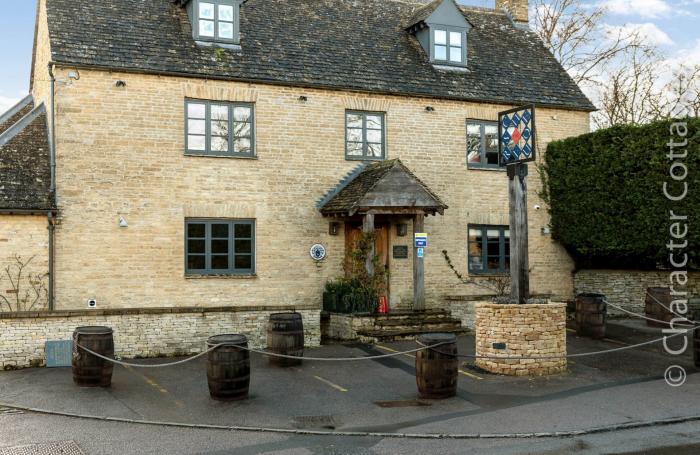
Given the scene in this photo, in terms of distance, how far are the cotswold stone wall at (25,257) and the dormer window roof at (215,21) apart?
6228 mm

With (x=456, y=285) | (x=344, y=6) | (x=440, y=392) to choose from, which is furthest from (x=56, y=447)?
(x=344, y=6)

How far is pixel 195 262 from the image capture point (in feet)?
57.4

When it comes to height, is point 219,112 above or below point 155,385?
above

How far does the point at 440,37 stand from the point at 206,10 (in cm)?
683

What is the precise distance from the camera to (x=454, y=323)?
18.0 m

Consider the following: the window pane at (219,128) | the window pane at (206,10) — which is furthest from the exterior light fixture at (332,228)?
the window pane at (206,10)

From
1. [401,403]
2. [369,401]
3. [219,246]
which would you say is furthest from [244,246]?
[401,403]

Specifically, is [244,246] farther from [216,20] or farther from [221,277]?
[216,20]

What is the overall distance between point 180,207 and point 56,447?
30.2 feet

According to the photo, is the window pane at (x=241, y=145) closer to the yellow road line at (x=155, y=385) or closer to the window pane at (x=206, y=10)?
the window pane at (x=206, y=10)

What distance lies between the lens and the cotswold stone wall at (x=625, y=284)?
64.0 feet

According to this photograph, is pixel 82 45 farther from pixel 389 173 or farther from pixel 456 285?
pixel 456 285

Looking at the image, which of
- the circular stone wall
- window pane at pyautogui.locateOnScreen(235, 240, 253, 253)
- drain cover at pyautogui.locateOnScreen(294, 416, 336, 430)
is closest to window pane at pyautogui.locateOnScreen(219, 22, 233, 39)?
window pane at pyautogui.locateOnScreen(235, 240, 253, 253)
